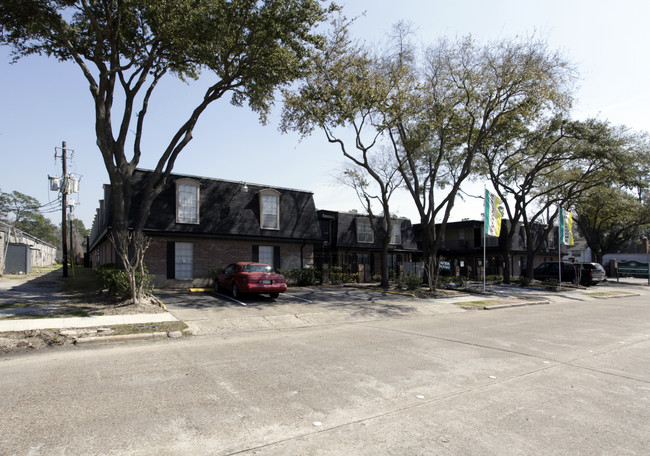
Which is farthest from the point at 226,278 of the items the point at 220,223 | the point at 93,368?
the point at 93,368

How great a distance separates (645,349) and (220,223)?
1845cm

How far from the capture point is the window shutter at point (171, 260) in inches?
805

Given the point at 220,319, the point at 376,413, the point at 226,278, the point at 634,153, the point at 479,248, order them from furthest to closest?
the point at 479,248 → the point at 634,153 → the point at 226,278 → the point at 220,319 → the point at 376,413

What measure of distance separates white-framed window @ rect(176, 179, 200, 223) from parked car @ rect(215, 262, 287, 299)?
5494 millimetres

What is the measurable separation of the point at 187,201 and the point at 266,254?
5398mm

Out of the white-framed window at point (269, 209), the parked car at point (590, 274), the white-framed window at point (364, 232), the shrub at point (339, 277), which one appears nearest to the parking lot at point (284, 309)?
the white-framed window at point (269, 209)

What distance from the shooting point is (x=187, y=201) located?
21.2 metres

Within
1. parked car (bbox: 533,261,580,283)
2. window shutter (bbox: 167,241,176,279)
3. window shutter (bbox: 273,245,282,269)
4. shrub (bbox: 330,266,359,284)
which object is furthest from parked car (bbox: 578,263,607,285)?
window shutter (bbox: 167,241,176,279)

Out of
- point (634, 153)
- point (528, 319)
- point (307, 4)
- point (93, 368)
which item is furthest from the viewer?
point (634, 153)

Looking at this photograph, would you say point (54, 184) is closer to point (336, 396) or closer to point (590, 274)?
point (336, 396)

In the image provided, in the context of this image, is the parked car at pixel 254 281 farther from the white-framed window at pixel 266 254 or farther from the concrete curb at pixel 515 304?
the concrete curb at pixel 515 304

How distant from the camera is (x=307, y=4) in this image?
14641mm

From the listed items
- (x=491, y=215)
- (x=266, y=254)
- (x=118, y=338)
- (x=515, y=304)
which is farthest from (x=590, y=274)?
(x=118, y=338)

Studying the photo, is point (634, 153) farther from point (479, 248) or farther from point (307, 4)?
point (307, 4)
